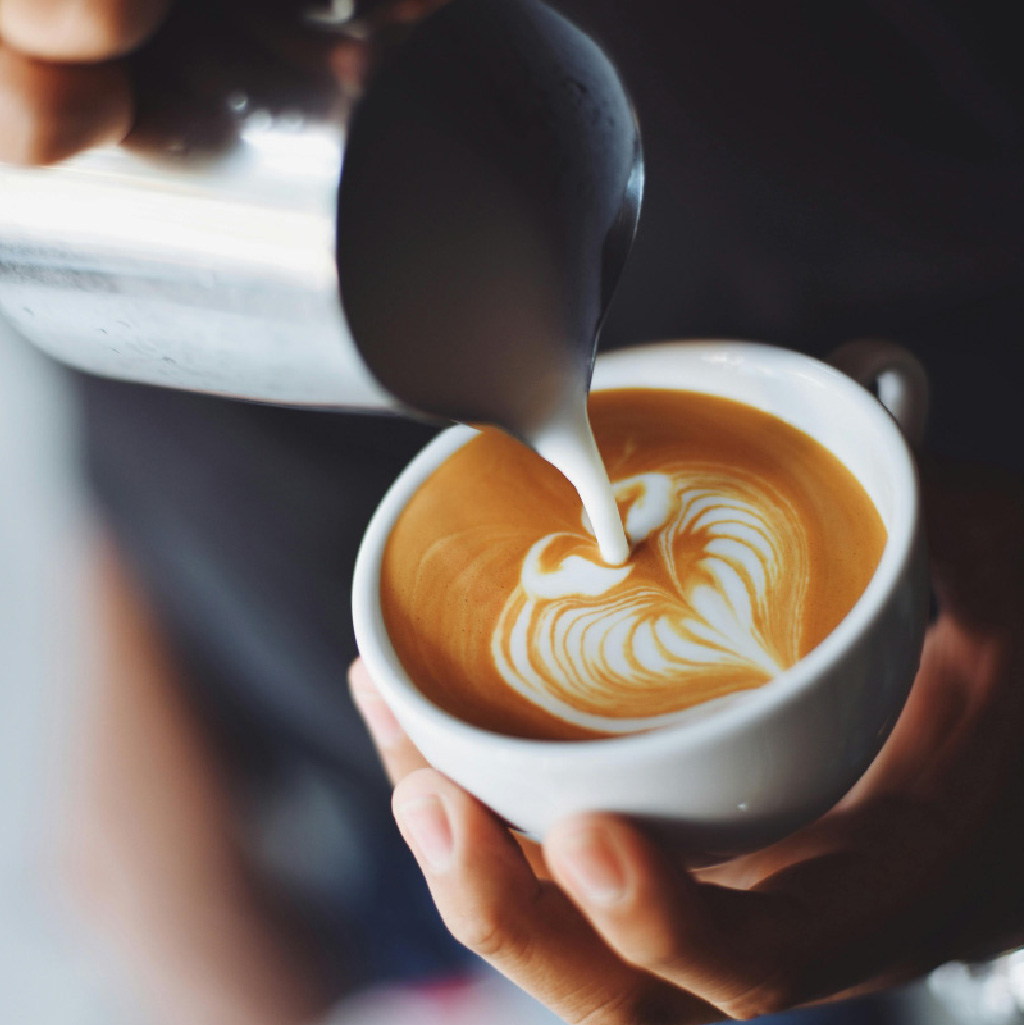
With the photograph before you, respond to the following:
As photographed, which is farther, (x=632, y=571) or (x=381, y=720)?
(x=381, y=720)

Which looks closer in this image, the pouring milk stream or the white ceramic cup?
the pouring milk stream

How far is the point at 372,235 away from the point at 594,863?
1.10 feet

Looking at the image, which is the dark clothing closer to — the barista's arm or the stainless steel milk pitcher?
the barista's arm

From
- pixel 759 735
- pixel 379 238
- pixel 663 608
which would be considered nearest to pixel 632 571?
pixel 663 608

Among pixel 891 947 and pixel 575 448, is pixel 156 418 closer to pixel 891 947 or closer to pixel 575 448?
pixel 575 448

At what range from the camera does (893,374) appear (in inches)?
30.7

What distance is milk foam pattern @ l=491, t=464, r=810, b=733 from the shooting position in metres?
0.61

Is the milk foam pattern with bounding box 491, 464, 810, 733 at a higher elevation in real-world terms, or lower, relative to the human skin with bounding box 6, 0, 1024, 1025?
higher

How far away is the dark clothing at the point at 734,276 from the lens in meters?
0.95

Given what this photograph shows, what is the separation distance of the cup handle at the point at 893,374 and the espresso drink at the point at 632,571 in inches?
2.9

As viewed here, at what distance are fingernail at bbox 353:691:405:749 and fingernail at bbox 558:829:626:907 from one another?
11.1 inches

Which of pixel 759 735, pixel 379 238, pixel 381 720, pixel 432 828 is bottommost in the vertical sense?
pixel 381 720

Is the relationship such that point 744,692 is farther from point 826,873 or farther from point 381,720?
point 381,720

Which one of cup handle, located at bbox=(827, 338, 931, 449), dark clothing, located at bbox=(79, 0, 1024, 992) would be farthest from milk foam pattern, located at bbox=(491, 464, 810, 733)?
dark clothing, located at bbox=(79, 0, 1024, 992)
